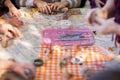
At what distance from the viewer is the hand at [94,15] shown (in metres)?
1.11

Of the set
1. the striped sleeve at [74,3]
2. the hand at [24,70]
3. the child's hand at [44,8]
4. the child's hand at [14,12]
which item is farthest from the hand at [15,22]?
the hand at [24,70]

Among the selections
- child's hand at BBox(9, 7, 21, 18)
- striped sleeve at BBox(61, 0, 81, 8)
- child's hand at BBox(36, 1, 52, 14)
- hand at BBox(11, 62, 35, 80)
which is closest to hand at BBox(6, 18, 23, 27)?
child's hand at BBox(9, 7, 21, 18)

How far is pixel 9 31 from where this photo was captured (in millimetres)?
1229

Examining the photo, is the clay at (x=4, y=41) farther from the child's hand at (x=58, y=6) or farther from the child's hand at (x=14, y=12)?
the child's hand at (x=58, y=6)

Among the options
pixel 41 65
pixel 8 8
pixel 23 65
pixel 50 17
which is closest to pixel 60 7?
pixel 50 17

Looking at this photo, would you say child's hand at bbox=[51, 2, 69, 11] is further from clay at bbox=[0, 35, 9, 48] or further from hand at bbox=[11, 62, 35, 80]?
hand at bbox=[11, 62, 35, 80]

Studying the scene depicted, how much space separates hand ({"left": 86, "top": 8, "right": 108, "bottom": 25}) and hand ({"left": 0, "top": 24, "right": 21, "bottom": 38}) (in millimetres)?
380

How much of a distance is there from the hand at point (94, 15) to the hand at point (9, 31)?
38 centimetres

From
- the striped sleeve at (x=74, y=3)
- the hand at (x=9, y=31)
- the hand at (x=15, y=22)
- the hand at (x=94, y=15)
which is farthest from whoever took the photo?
the striped sleeve at (x=74, y=3)

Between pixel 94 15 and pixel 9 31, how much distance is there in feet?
1.44

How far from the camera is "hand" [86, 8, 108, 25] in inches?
A: 43.7

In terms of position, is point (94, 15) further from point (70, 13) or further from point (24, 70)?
point (24, 70)

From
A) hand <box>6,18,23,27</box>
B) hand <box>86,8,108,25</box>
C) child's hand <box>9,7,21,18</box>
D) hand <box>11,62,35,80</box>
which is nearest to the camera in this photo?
hand <box>11,62,35,80</box>

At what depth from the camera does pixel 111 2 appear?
1.17 m
